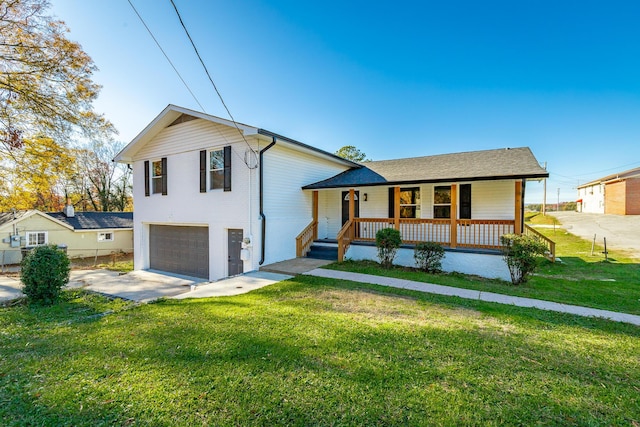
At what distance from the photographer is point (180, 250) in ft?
39.8

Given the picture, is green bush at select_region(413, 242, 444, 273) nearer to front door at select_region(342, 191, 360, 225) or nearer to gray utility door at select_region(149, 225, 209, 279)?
front door at select_region(342, 191, 360, 225)

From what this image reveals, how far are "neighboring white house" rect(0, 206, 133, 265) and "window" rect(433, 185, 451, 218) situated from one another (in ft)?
69.2

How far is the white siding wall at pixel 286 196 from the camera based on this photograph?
9.97 meters

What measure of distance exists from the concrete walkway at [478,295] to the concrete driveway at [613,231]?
12551 millimetres

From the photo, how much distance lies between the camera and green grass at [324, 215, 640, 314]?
6.40 meters

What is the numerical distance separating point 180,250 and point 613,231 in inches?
1130

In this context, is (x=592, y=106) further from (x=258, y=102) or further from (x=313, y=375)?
(x=313, y=375)

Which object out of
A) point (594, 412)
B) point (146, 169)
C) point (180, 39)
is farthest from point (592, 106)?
point (146, 169)

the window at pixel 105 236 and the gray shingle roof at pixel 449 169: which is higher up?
the gray shingle roof at pixel 449 169

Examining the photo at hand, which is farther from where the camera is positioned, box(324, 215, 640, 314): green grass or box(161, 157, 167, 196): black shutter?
box(161, 157, 167, 196): black shutter

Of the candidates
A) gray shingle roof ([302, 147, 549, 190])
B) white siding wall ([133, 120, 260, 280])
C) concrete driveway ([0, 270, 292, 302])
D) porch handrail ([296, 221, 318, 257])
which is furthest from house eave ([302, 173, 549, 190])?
concrete driveway ([0, 270, 292, 302])

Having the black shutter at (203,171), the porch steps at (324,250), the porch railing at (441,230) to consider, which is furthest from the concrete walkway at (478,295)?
the black shutter at (203,171)

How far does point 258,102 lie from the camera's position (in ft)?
35.3

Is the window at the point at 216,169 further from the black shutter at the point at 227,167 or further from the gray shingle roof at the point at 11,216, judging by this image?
the gray shingle roof at the point at 11,216
